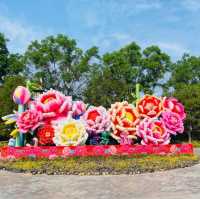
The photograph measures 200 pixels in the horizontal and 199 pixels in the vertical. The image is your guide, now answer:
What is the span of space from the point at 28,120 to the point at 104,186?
15.7 feet

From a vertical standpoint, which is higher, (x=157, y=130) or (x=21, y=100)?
(x=21, y=100)

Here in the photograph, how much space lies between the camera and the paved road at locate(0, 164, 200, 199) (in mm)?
9305

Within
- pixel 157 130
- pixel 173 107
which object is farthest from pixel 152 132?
pixel 173 107

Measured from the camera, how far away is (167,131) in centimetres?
1482

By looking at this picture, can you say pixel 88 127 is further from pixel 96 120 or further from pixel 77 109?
pixel 77 109

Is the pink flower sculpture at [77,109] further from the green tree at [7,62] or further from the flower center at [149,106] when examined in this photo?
A: the green tree at [7,62]

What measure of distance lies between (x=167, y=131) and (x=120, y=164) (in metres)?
2.96

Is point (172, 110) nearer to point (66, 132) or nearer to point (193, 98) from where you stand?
point (66, 132)

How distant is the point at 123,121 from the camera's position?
14742mm

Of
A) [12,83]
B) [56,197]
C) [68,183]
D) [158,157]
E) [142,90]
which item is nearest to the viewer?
[56,197]

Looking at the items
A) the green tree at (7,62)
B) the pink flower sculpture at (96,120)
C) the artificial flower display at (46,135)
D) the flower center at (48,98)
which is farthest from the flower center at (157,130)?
the green tree at (7,62)

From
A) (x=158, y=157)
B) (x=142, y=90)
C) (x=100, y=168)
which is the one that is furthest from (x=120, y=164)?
(x=142, y=90)

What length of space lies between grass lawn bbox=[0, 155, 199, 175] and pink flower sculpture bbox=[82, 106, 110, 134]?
1.29 meters

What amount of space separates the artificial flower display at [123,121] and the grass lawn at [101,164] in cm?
116
